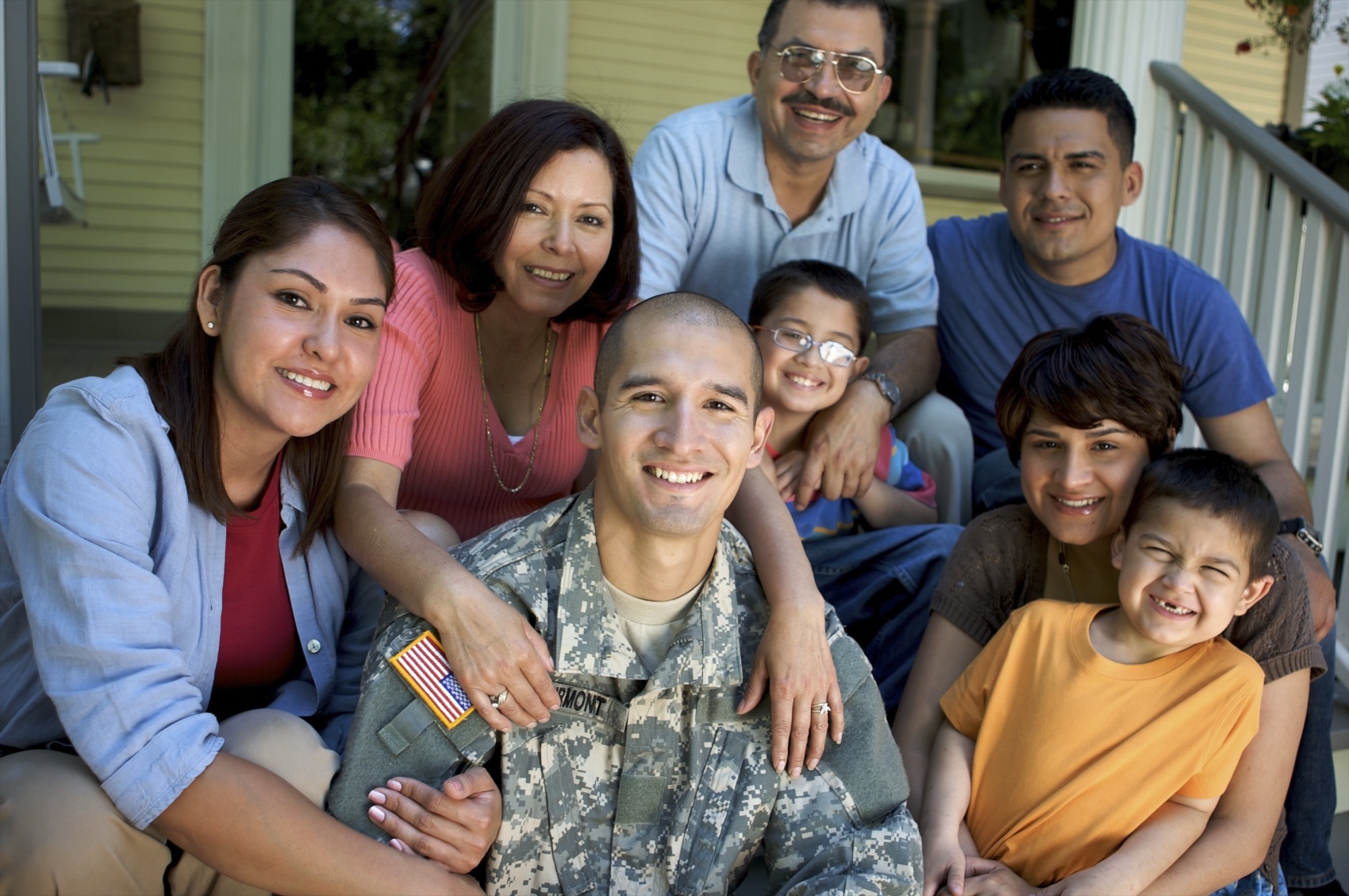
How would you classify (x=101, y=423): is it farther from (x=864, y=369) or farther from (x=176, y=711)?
(x=864, y=369)

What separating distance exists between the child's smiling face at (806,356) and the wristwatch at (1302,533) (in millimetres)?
1071

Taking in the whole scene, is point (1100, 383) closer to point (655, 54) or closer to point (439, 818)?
point (439, 818)

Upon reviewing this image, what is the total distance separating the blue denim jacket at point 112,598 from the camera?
169 cm

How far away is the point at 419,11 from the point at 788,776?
301 inches

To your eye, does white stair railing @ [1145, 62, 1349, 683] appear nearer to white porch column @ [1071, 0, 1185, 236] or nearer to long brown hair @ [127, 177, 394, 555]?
white porch column @ [1071, 0, 1185, 236]

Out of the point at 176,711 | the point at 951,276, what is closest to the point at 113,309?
the point at 951,276

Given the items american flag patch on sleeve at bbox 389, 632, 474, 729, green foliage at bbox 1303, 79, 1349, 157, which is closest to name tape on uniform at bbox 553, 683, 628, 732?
american flag patch on sleeve at bbox 389, 632, 474, 729

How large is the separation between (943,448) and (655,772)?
1522mm

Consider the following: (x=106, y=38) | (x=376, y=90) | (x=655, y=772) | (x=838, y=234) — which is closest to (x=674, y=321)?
(x=655, y=772)

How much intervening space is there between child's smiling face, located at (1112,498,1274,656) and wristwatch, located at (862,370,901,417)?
3.00ft

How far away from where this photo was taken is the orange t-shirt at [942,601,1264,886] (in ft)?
6.88

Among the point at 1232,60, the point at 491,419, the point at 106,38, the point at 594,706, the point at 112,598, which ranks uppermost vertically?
the point at 1232,60

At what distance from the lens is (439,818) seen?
1.81 meters


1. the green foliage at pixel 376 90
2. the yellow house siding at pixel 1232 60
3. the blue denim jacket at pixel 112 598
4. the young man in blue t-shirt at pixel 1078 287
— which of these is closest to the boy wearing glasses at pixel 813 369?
the young man in blue t-shirt at pixel 1078 287
